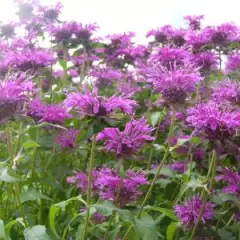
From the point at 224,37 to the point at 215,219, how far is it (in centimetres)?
93

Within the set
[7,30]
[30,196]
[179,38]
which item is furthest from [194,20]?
[30,196]

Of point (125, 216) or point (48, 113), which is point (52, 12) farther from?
point (125, 216)

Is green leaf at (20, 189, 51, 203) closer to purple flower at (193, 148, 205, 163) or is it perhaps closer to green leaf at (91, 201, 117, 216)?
green leaf at (91, 201, 117, 216)

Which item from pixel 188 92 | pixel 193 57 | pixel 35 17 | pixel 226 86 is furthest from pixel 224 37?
pixel 35 17

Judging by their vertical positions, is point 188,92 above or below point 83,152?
above

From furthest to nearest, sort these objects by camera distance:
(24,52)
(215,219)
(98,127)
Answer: (24,52), (215,219), (98,127)

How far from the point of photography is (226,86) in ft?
5.55

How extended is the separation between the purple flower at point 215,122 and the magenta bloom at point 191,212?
302mm

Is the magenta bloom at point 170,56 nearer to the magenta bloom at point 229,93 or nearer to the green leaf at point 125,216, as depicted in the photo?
the magenta bloom at point 229,93

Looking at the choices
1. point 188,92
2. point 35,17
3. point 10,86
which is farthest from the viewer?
point 35,17

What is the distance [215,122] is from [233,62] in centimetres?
100

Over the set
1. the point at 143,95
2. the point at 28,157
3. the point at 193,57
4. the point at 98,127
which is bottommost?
the point at 143,95

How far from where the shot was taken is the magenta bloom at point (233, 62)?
226 cm

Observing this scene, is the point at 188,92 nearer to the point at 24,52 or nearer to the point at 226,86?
the point at 226,86
